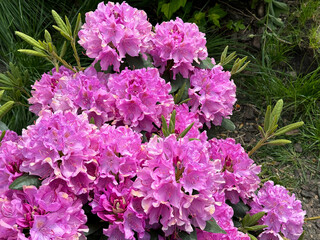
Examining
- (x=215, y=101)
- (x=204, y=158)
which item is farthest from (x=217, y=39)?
(x=204, y=158)

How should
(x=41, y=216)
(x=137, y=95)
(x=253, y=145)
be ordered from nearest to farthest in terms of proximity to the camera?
(x=41, y=216), (x=137, y=95), (x=253, y=145)

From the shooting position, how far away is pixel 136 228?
1.01m

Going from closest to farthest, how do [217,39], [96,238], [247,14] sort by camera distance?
[96,238] < [217,39] < [247,14]

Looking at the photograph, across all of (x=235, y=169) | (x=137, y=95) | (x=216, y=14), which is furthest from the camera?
(x=216, y=14)

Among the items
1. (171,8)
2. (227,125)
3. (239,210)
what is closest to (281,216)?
(239,210)

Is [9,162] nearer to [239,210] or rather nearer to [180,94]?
[180,94]

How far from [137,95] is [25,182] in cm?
43

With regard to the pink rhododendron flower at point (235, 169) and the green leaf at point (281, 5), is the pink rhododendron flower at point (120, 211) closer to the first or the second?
the pink rhododendron flower at point (235, 169)

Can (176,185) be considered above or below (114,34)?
below

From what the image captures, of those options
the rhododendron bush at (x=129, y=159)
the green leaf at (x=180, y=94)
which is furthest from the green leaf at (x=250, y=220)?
the green leaf at (x=180, y=94)

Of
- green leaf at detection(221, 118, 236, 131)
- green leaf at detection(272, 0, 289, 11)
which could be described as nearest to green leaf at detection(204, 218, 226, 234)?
green leaf at detection(221, 118, 236, 131)

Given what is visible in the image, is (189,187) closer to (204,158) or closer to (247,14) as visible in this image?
(204,158)

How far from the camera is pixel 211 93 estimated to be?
1.45m

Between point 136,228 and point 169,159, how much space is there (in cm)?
20
